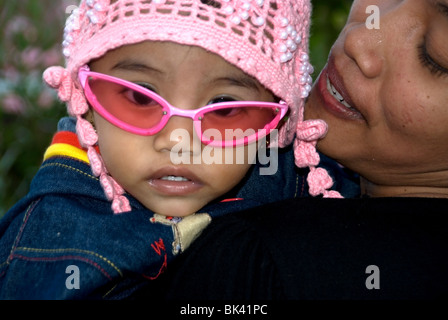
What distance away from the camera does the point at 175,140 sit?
5.49 ft

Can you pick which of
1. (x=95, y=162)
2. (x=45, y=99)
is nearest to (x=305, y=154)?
(x=95, y=162)

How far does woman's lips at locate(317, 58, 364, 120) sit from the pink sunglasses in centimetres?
31

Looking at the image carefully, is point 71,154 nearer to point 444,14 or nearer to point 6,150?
point 444,14

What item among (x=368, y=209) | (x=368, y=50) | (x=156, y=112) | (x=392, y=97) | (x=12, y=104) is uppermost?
(x=12, y=104)

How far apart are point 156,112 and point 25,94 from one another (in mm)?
2252

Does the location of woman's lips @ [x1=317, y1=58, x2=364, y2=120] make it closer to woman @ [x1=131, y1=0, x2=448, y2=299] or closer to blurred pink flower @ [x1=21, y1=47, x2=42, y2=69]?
woman @ [x1=131, y1=0, x2=448, y2=299]

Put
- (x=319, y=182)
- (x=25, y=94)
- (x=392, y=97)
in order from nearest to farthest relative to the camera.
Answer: (x=392, y=97)
(x=319, y=182)
(x=25, y=94)

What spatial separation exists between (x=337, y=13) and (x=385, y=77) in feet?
7.82

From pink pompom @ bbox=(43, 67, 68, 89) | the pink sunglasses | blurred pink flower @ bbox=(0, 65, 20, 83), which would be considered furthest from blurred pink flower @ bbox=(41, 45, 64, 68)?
the pink sunglasses

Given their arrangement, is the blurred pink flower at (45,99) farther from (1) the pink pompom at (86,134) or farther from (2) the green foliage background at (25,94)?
(1) the pink pompom at (86,134)

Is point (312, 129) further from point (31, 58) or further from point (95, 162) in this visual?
point (31, 58)

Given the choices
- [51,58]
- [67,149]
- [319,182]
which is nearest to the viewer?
[67,149]

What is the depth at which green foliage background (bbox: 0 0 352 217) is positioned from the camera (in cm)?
361

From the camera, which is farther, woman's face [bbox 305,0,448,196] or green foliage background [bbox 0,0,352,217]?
green foliage background [bbox 0,0,352,217]
